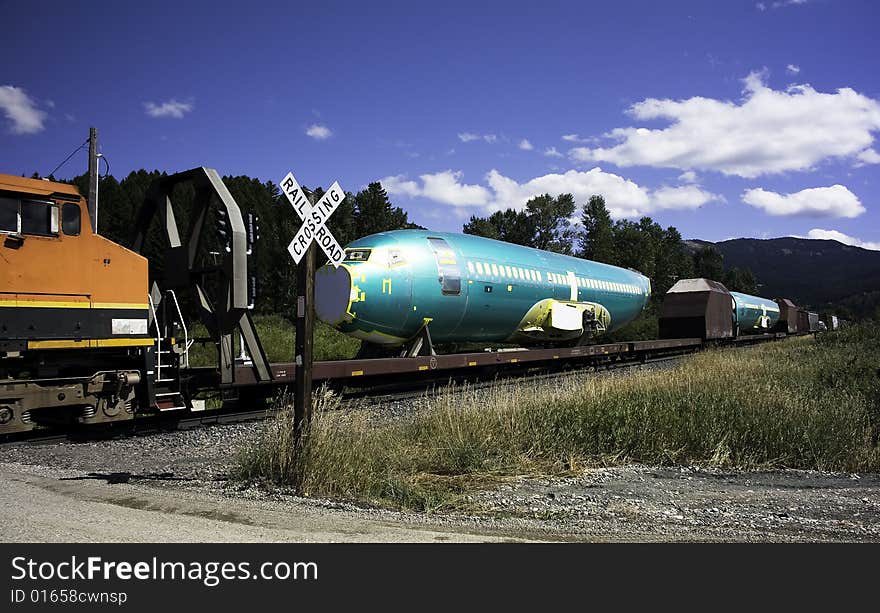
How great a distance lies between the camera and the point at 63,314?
8.90 metres

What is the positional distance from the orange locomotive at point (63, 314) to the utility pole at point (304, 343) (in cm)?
367

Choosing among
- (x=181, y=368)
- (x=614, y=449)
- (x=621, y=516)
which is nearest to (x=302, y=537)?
(x=621, y=516)

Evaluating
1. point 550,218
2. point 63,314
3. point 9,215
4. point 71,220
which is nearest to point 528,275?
point 71,220

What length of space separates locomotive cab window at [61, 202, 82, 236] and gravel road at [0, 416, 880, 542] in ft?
9.77

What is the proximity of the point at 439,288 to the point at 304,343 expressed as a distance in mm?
7588

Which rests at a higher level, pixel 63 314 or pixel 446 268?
pixel 446 268

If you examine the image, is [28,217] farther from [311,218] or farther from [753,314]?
[753,314]

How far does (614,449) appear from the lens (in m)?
9.16

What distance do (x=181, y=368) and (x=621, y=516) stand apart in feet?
24.2

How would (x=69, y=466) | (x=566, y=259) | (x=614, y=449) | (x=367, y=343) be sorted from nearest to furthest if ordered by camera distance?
(x=69, y=466) < (x=614, y=449) < (x=367, y=343) < (x=566, y=259)

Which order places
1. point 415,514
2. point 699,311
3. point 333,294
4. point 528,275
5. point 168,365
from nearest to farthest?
point 415,514
point 168,365
point 333,294
point 528,275
point 699,311

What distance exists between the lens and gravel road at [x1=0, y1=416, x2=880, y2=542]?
5.07 metres

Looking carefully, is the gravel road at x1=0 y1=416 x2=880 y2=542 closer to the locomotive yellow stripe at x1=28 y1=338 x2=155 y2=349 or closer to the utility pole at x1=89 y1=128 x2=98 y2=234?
the locomotive yellow stripe at x1=28 y1=338 x2=155 y2=349
